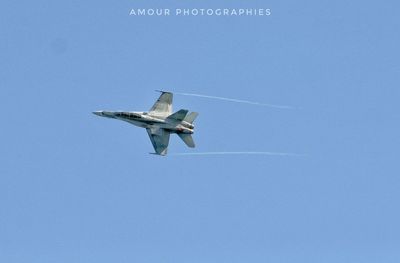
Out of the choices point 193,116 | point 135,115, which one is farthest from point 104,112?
point 193,116

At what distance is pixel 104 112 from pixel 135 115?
2945mm

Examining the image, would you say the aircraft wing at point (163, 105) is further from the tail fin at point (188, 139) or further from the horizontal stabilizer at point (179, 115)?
the tail fin at point (188, 139)

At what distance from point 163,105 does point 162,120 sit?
9.23 feet

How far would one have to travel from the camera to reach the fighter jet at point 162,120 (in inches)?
3029

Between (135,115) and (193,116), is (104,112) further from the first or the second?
(193,116)

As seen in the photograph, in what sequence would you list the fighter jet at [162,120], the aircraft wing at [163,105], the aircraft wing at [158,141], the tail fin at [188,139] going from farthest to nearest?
1. the aircraft wing at [163,105]
2. the aircraft wing at [158,141]
3. the fighter jet at [162,120]
4. the tail fin at [188,139]

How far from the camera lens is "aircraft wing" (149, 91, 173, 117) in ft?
262

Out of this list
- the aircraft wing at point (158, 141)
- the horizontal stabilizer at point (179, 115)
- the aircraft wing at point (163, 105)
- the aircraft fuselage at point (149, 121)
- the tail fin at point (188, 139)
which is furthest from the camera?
the aircraft wing at point (163, 105)

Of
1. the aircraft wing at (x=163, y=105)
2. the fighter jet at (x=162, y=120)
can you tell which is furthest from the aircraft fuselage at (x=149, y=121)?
the aircraft wing at (x=163, y=105)

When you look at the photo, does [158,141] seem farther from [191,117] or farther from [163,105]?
[191,117]

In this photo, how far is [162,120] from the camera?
78.2 m

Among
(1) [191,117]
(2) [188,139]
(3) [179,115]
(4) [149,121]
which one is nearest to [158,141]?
(4) [149,121]

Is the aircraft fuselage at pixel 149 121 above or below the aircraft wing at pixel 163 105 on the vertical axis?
below

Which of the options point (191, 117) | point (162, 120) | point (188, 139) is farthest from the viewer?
point (162, 120)
